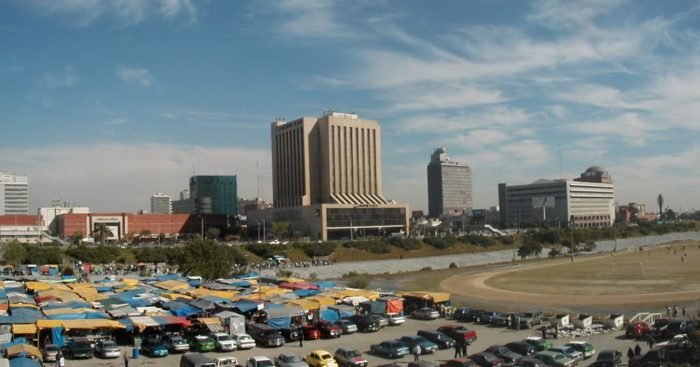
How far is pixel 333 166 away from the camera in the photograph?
522 ft

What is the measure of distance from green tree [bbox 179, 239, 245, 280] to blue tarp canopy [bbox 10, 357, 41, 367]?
1366 inches

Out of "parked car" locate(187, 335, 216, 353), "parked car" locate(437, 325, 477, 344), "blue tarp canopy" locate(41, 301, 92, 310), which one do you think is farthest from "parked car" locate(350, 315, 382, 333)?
"blue tarp canopy" locate(41, 301, 92, 310)

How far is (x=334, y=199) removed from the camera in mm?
157750

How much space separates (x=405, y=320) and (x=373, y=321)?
467 cm

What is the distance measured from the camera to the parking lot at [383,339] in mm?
29078

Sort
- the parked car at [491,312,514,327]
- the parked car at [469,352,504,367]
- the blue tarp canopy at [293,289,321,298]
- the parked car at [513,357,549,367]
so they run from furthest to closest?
the blue tarp canopy at [293,289,321,298]
the parked car at [491,312,514,327]
the parked car at [469,352,504,367]
the parked car at [513,357,549,367]

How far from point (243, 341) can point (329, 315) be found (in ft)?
23.9

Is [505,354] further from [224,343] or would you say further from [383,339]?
[224,343]

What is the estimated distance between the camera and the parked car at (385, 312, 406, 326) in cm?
3888

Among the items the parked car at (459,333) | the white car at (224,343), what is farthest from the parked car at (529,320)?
the white car at (224,343)

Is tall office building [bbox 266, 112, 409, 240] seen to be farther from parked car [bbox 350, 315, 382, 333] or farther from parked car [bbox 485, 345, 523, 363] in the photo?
parked car [bbox 485, 345, 523, 363]

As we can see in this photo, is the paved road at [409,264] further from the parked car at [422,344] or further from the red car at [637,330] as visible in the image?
the red car at [637,330]

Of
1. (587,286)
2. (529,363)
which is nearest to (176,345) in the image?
(529,363)

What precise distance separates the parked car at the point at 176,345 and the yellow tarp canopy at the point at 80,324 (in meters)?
2.76
